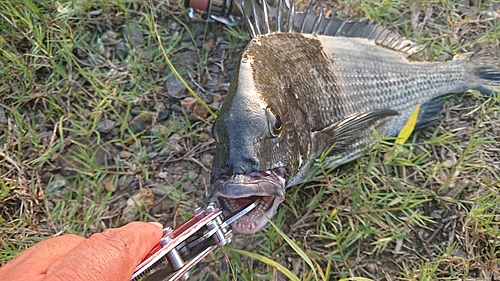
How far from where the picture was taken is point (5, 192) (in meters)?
2.74

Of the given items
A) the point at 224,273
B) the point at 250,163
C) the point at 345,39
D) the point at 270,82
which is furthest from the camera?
the point at 345,39

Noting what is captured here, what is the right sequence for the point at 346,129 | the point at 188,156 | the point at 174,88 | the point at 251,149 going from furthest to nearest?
1. the point at 174,88
2. the point at 188,156
3. the point at 346,129
4. the point at 251,149

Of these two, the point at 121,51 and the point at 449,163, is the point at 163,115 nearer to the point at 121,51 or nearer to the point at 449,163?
the point at 121,51

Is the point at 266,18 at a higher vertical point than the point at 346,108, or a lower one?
higher

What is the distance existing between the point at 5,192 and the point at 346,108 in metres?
2.45

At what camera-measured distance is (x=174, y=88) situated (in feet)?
10.5

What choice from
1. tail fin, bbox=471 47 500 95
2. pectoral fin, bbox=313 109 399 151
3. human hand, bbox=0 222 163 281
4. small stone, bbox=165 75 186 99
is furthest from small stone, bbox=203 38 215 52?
tail fin, bbox=471 47 500 95

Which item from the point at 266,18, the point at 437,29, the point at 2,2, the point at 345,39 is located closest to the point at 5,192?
the point at 2,2

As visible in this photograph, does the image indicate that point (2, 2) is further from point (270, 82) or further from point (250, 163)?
point (250, 163)

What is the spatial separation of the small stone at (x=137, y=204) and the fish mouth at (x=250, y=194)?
3.27 ft

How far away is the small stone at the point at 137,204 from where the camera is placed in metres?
2.76

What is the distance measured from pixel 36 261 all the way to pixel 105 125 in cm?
172

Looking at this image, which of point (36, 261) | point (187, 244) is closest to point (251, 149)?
point (187, 244)

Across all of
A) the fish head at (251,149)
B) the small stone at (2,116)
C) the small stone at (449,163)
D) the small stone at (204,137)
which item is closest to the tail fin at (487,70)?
the small stone at (449,163)
